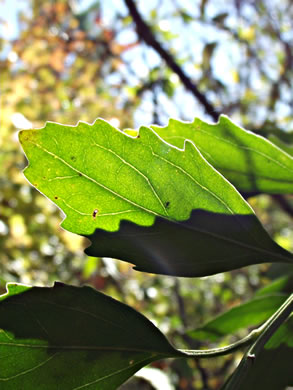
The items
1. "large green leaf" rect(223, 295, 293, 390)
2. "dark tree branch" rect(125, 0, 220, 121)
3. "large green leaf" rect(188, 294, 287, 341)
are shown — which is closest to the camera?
"large green leaf" rect(223, 295, 293, 390)

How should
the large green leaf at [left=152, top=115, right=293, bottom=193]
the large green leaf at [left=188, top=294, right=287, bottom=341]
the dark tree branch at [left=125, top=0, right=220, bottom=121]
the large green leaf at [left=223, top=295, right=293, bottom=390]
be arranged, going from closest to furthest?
the large green leaf at [left=223, top=295, right=293, bottom=390], the large green leaf at [left=152, top=115, right=293, bottom=193], the large green leaf at [left=188, top=294, right=287, bottom=341], the dark tree branch at [left=125, top=0, right=220, bottom=121]

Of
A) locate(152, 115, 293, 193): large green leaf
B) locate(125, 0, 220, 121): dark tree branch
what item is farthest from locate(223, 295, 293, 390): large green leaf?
locate(125, 0, 220, 121): dark tree branch

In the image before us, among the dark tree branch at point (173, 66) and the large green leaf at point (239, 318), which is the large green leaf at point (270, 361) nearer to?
the large green leaf at point (239, 318)

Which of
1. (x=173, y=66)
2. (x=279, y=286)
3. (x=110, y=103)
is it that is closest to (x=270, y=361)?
(x=279, y=286)

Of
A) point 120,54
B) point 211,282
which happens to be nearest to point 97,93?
point 120,54

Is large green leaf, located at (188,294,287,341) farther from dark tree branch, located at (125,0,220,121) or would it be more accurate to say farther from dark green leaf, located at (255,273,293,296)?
dark tree branch, located at (125,0,220,121)

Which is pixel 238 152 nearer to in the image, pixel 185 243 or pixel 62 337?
pixel 185 243

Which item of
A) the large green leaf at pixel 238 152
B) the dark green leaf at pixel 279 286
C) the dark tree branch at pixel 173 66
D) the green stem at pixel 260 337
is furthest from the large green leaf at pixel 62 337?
the dark tree branch at pixel 173 66
